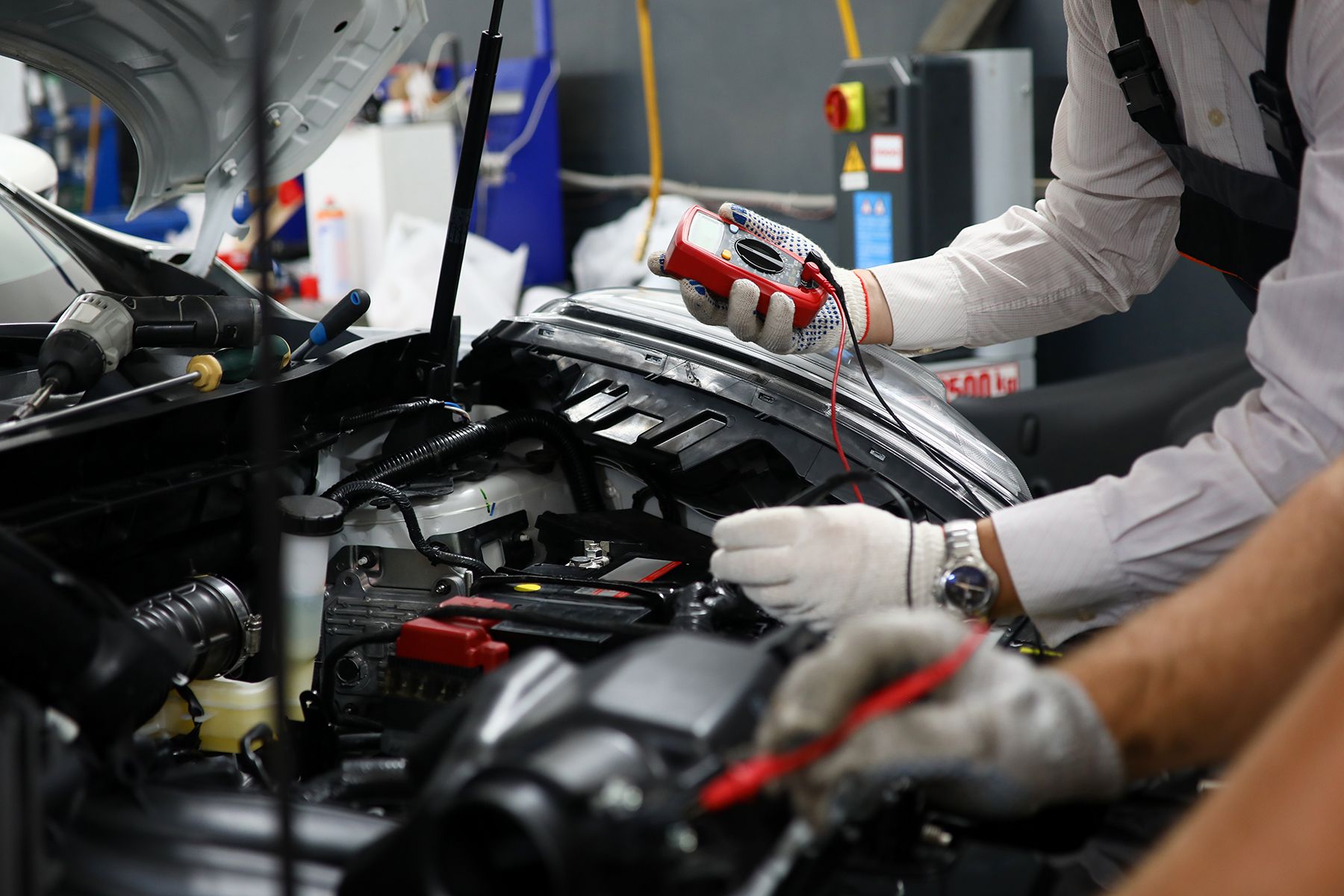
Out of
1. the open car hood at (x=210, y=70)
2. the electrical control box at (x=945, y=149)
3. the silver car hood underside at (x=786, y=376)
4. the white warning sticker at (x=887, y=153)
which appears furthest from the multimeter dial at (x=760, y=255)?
the white warning sticker at (x=887, y=153)

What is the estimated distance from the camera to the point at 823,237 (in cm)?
447

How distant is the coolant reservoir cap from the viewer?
117 cm

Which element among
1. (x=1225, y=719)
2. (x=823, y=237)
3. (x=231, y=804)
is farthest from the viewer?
(x=823, y=237)

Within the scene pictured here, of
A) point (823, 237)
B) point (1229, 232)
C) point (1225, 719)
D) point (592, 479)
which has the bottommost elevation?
point (823, 237)

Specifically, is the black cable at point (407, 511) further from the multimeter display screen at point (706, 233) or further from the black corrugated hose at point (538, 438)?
the multimeter display screen at point (706, 233)

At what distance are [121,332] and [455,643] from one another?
0.56 m

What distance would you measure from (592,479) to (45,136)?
5557 millimetres

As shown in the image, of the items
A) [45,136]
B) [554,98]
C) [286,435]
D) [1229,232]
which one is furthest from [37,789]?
[45,136]

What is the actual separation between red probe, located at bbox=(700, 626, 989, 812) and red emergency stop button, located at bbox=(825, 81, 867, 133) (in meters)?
2.66

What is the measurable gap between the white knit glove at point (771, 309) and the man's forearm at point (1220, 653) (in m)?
0.74

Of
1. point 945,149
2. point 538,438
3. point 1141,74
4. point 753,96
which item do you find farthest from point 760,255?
point 753,96

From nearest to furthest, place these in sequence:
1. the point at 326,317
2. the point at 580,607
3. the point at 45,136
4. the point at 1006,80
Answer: the point at 580,607 < the point at 326,317 < the point at 1006,80 < the point at 45,136

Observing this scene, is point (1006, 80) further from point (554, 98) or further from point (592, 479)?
point (554, 98)

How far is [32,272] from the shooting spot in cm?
149
